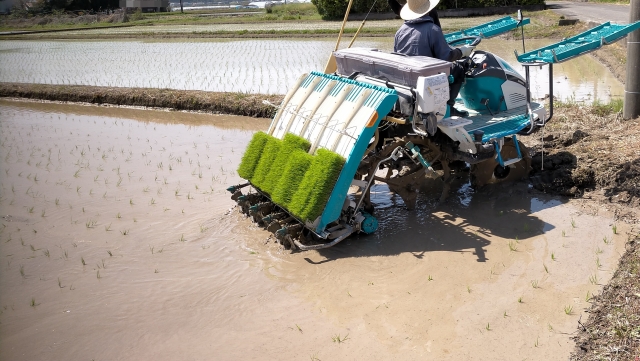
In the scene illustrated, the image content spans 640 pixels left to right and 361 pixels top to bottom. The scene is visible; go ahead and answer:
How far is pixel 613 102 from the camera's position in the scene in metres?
8.83

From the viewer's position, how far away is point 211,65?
51.1 feet

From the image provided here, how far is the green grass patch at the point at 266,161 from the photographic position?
5992 millimetres

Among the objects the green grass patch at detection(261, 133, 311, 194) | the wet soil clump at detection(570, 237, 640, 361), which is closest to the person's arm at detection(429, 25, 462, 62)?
the green grass patch at detection(261, 133, 311, 194)

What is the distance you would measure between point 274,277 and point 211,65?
11.4m

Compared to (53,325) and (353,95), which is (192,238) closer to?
(53,325)

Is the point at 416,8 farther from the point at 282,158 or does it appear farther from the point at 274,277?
the point at 274,277

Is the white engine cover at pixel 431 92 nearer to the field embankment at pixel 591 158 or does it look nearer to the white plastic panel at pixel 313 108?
the white plastic panel at pixel 313 108

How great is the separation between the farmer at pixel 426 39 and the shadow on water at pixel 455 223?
1.11m

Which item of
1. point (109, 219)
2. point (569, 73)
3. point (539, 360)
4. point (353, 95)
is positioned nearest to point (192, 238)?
point (109, 219)

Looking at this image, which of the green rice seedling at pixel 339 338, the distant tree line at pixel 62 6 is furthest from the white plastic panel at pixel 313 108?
the distant tree line at pixel 62 6

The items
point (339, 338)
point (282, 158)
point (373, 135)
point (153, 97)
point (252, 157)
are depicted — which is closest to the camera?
point (339, 338)

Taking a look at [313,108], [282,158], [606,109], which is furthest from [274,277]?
[606,109]

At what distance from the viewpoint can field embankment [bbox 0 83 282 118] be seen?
10805 mm

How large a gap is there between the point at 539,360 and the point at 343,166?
89.7 inches
